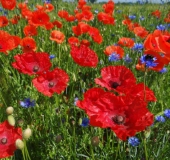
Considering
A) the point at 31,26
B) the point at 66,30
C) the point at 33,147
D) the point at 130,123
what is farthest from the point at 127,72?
the point at 66,30

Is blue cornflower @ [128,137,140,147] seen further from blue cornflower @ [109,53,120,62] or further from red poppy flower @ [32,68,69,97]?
blue cornflower @ [109,53,120,62]

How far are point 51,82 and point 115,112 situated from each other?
595 mm

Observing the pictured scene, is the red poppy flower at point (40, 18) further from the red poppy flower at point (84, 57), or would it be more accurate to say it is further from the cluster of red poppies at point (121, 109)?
the cluster of red poppies at point (121, 109)

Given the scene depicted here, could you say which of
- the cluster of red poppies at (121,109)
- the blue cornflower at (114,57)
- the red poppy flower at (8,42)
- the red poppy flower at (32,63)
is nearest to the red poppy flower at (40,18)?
the red poppy flower at (8,42)

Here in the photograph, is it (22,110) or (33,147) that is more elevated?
(22,110)

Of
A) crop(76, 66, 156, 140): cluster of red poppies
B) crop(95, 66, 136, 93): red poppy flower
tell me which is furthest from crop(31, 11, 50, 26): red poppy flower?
crop(76, 66, 156, 140): cluster of red poppies

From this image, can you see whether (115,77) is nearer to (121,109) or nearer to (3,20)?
(121,109)

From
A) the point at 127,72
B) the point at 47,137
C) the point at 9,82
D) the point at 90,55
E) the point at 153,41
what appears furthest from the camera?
the point at 9,82

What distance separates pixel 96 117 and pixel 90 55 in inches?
31.3

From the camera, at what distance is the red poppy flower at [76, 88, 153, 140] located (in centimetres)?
120

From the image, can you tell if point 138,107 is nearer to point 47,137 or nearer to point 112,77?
point 112,77

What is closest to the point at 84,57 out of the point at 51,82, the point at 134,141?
the point at 51,82

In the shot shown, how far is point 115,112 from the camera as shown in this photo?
1372 mm

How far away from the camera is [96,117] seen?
4.09 feet
